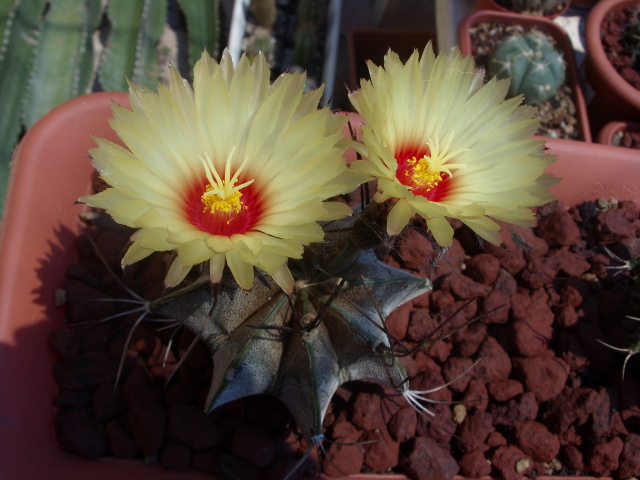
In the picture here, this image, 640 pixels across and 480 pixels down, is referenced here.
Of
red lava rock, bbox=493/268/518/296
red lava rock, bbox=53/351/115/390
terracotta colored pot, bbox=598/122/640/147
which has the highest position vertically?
terracotta colored pot, bbox=598/122/640/147

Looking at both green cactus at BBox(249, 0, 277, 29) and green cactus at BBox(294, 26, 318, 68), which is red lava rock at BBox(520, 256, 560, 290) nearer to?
green cactus at BBox(294, 26, 318, 68)

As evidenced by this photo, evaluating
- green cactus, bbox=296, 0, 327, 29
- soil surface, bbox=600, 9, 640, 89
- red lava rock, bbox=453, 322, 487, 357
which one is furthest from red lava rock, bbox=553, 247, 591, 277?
green cactus, bbox=296, 0, 327, 29

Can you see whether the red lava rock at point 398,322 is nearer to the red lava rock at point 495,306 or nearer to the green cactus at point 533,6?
the red lava rock at point 495,306

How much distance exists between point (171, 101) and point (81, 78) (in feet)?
3.51

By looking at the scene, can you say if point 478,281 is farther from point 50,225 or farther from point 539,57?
point 50,225

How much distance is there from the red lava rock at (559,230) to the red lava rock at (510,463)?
41 cm

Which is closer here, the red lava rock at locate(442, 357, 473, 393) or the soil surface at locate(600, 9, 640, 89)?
the red lava rock at locate(442, 357, 473, 393)

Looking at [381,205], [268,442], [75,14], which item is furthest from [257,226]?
[75,14]

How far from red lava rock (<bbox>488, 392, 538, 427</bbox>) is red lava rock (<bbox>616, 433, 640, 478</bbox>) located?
0.16 meters

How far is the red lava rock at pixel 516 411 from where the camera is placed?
100cm

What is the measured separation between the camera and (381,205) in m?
0.65

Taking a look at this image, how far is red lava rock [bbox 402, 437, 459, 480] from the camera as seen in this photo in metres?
0.94

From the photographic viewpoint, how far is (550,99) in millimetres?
1506

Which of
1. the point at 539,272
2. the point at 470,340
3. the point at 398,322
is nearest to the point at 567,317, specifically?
the point at 539,272
